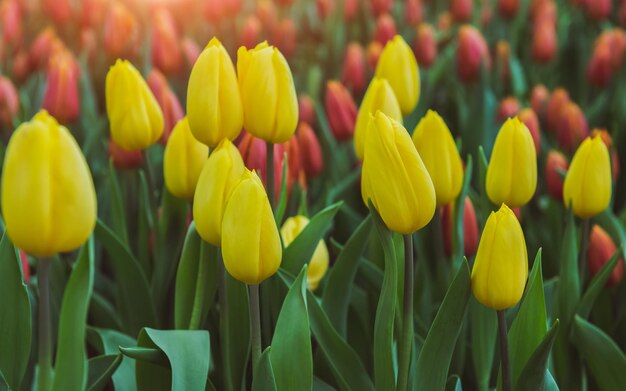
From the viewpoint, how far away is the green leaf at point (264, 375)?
80 centimetres

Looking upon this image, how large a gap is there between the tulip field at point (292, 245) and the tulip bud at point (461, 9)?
708 millimetres

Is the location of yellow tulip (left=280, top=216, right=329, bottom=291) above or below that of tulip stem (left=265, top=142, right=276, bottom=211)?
below

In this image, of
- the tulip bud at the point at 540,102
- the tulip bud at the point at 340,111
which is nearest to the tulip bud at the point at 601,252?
the tulip bud at the point at 340,111

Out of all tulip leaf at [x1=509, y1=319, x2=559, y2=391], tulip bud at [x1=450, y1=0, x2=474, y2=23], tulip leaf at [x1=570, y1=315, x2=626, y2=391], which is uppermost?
tulip bud at [x1=450, y1=0, x2=474, y2=23]

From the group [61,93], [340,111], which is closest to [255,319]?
[340,111]

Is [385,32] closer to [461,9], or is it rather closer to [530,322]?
[461,9]

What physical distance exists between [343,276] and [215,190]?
0.24 meters

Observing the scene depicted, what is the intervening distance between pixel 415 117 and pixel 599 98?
1.61 feet

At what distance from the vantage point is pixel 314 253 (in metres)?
1.08

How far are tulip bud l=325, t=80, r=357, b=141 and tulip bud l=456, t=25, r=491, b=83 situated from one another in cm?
50

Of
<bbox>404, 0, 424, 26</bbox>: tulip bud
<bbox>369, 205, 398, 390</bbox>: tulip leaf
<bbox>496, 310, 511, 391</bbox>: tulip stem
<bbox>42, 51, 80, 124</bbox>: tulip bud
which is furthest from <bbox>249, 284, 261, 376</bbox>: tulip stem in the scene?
<bbox>404, 0, 424, 26</bbox>: tulip bud

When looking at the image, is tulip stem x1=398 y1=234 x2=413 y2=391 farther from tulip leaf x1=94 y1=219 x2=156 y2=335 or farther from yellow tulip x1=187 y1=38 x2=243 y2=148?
tulip leaf x1=94 y1=219 x2=156 y2=335

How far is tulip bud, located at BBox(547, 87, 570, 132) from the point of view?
5.71ft

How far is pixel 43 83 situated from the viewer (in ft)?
6.41
